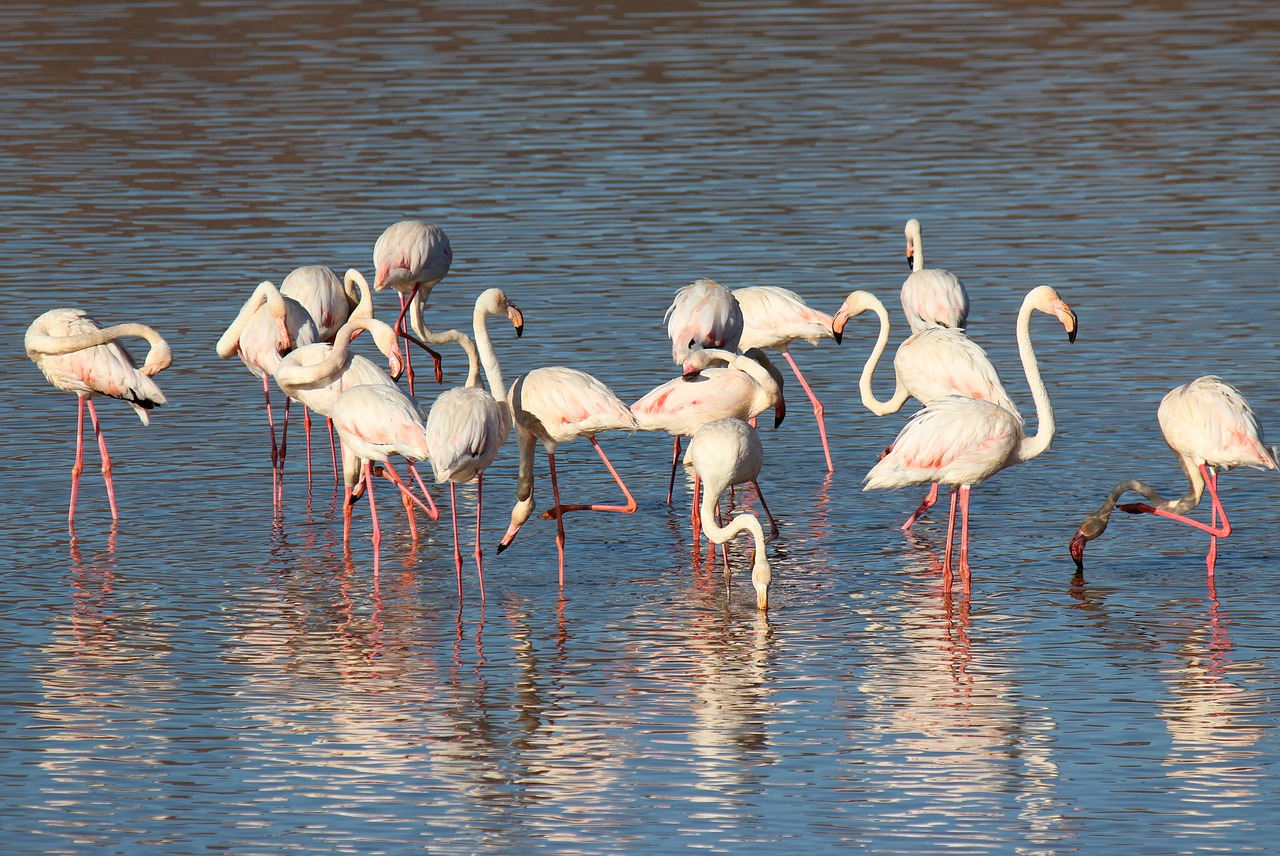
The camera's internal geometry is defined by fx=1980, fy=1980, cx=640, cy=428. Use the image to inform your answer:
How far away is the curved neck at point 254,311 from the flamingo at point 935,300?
3681mm

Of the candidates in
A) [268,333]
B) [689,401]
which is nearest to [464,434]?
[689,401]

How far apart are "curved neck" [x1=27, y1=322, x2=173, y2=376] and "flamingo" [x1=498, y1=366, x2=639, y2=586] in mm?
1903

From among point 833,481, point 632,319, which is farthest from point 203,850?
point 632,319

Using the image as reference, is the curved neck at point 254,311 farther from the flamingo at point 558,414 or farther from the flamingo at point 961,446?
the flamingo at point 961,446

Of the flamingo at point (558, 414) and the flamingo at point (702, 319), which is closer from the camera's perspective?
the flamingo at point (558, 414)

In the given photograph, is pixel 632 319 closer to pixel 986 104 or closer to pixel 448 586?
pixel 448 586

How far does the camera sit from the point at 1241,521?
31.3ft

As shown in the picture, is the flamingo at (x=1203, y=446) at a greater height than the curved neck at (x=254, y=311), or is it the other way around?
the curved neck at (x=254, y=311)

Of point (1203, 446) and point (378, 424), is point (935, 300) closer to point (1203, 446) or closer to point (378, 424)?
point (1203, 446)

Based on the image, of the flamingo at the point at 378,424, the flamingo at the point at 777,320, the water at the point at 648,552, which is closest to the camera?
the water at the point at 648,552

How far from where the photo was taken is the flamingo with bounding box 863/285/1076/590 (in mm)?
8594

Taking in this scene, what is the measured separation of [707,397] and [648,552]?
A: 81cm

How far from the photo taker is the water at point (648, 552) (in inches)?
258

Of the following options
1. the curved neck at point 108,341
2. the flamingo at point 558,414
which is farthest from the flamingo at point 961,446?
the curved neck at point 108,341
